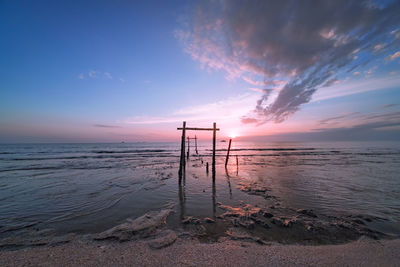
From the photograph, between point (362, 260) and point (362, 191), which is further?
point (362, 191)

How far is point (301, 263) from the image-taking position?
11.5 feet

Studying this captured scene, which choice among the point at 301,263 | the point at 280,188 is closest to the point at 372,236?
the point at 301,263

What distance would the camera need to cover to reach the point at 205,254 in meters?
3.82

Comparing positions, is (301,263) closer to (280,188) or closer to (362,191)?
(280,188)

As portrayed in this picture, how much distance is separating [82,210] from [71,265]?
14.3 ft

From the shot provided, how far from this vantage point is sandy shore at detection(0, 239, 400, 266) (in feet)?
11.5

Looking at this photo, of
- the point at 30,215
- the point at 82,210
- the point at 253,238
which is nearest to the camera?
the point at 253,238

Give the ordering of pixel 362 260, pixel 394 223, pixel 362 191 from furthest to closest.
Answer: pixel 362 191 < pixel 394 223 < pixel 362 260

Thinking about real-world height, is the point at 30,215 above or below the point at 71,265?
below

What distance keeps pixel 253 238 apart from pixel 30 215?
29.7ft

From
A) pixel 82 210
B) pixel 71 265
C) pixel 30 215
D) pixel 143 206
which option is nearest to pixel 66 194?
pixel 30 215

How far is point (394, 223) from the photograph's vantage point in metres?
5.72

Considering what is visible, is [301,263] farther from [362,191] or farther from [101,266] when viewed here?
[362,191]

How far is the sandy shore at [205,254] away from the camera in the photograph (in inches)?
138
